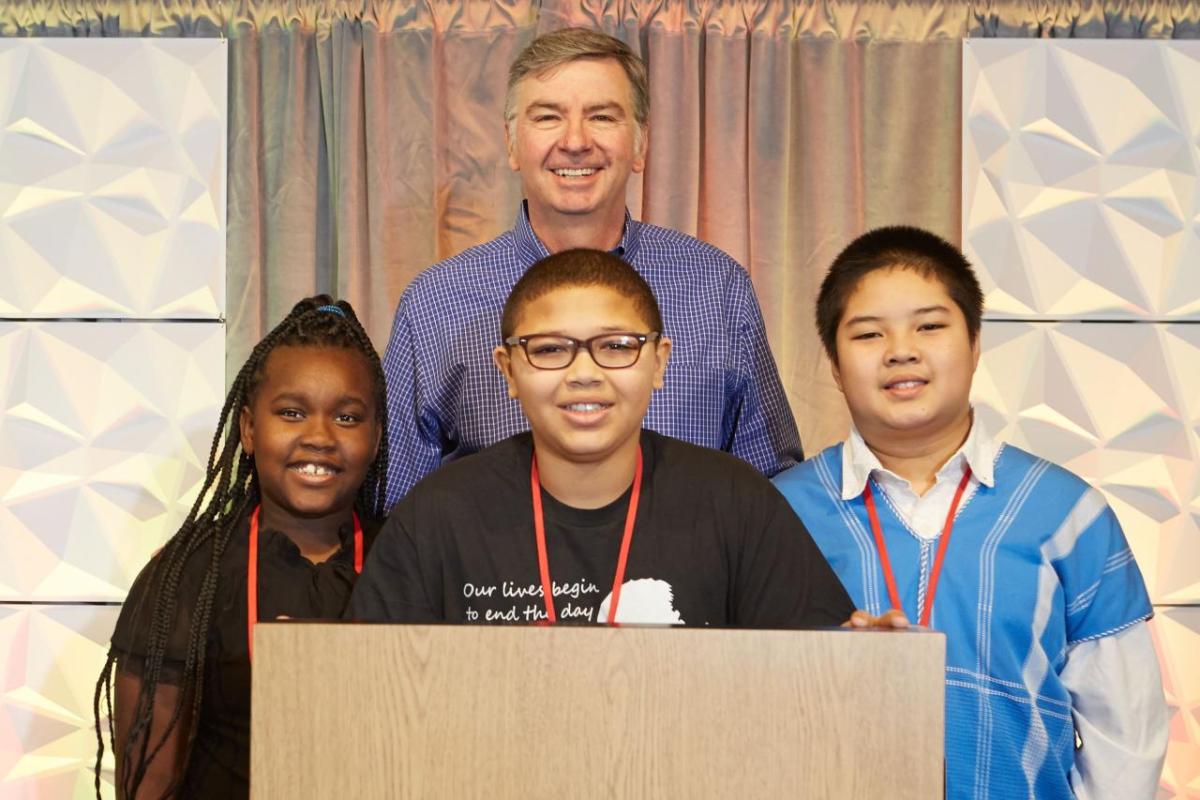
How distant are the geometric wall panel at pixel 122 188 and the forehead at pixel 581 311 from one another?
1974 millimetres

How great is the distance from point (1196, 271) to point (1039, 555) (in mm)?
1886

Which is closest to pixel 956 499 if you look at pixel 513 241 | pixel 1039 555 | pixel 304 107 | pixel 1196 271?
pixel 1039 555

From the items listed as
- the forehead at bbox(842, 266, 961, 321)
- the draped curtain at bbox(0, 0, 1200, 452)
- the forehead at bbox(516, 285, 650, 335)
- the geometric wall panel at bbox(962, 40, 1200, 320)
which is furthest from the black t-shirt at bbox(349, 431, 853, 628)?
the geometric wall panel at bbox(962, 40, 1200, 320)

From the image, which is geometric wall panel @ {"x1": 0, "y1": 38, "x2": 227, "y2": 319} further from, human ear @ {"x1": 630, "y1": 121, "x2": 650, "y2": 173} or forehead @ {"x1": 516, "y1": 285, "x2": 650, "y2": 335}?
forehead @ {"x1": 516, "y1": 285, "x2": 650, "y2": 335}

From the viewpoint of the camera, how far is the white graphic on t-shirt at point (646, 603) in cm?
181

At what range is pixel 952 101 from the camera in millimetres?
3760

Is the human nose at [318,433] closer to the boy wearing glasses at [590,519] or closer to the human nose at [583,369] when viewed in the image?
the boy wearing glasses at [590,519]

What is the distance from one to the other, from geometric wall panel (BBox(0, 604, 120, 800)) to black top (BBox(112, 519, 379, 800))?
56.2 inches

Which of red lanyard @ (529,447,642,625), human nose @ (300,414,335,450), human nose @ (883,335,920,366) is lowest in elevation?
red lanyard @ (529,447,642,625)

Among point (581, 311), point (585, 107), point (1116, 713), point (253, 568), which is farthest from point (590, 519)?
point (585, 107)

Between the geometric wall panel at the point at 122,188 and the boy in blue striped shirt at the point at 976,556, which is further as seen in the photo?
the geometric wall panel at the point at 122,188

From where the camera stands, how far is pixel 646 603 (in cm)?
183

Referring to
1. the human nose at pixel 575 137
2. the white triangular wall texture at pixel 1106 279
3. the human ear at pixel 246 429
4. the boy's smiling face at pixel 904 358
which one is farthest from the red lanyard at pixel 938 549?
the white triangular wall texture at pixel 1106 279

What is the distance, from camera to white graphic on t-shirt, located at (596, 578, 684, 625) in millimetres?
1812
